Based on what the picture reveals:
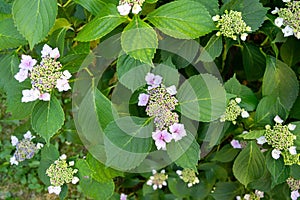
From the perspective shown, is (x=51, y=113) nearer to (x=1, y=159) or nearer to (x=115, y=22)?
(x=115, y=22)

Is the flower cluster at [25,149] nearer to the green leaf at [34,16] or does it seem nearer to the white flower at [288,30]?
the green leaf at [34,16]

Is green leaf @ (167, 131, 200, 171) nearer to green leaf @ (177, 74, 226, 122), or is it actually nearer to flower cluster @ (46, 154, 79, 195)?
green leaf @ (177, 74, 226, 122)

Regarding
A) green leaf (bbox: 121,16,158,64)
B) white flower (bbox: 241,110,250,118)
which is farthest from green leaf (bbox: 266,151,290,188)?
green leaf (bbox: 121,16,158,64)

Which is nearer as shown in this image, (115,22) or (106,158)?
(115,22)

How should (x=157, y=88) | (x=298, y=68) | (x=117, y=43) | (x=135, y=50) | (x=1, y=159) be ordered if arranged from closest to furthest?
(x=135, y=50), (x=157, y=88), (x=117, y=43), (x=298, y=68), (x=1, y=159)

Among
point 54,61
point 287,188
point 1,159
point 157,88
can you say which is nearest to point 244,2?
point 157,88

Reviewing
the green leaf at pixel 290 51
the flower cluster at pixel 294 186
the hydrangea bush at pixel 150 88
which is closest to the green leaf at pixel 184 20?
the hydrangea bush at pixel 150 88

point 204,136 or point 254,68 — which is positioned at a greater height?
point 254,68
